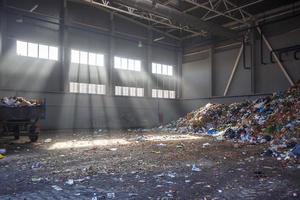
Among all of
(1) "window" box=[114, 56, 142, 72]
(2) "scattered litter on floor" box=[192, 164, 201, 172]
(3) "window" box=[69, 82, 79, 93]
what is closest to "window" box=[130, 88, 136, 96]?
(1) "window" box=[114, 56, 142, 72]

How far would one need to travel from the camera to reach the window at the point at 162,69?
21.0 m

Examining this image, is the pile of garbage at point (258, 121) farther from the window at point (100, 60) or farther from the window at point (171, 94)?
the window at point (100, 60)

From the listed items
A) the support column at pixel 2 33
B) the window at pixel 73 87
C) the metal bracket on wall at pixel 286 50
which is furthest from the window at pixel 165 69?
the support column at pixel 2 33

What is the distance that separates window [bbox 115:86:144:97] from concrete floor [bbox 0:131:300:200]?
10821mm

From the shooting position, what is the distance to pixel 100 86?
59.0 feet

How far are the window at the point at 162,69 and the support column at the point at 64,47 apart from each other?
6866 millimetres

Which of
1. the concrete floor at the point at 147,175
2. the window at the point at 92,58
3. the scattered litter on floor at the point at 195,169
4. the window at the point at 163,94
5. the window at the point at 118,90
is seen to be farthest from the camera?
the window at the point at 163,94

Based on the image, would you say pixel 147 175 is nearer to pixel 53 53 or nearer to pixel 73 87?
pixel 73 87

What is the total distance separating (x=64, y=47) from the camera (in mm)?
16328

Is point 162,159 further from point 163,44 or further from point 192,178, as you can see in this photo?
point 163,44

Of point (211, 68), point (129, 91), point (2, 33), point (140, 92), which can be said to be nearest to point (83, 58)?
point (129, 91)

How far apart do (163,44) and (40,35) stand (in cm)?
915

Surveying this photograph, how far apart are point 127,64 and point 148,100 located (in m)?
2.93

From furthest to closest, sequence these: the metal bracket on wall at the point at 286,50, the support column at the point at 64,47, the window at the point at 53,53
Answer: the support column at the point at 64,47
the window at the point at 53,53
the metal bracket on wall at the point at 286,50
